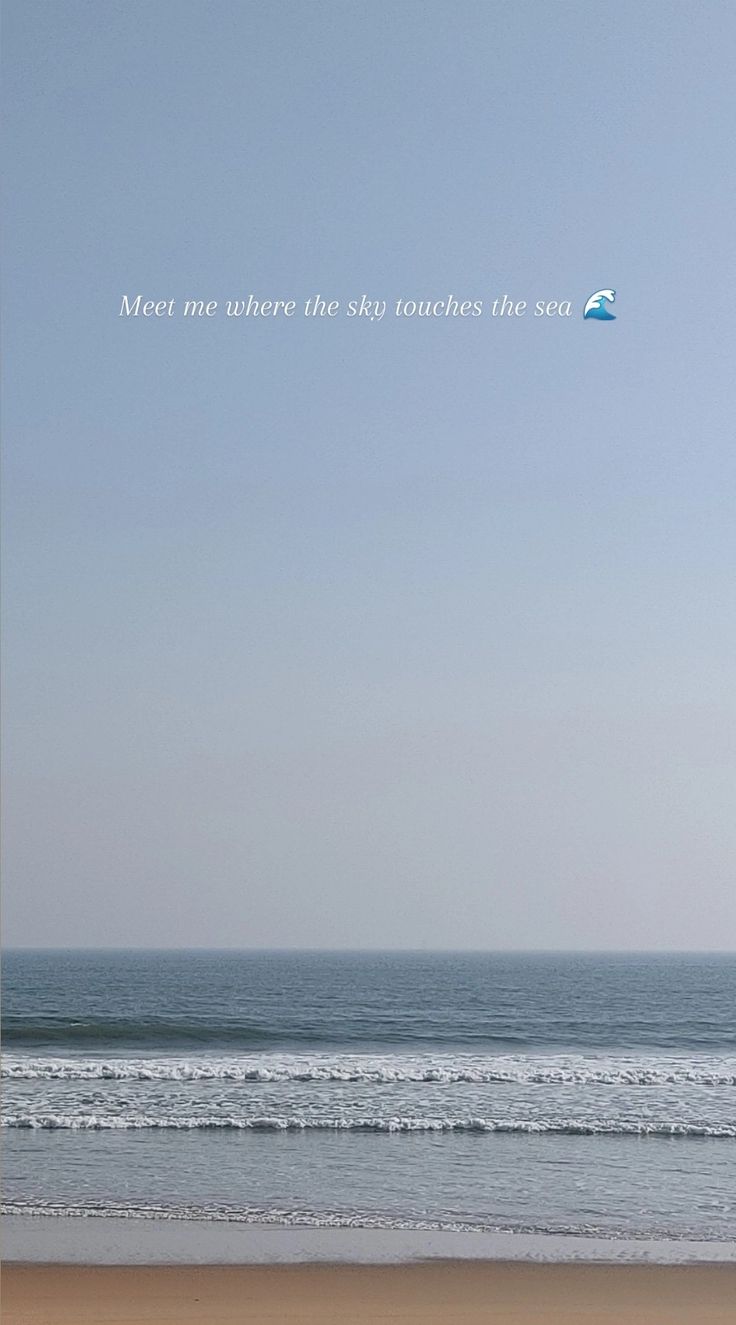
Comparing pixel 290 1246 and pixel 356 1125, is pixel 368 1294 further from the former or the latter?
pixel 356 1125

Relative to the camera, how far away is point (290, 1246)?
28.2 ft

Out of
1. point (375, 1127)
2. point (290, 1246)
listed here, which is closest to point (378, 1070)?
point (375, 1127)

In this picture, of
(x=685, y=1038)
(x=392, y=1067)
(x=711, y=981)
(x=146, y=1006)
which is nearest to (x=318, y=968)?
(x=711, y=981)

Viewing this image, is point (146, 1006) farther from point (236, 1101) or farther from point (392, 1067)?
point (236, 1101)

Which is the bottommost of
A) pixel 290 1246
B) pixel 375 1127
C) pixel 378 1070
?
pixel 378 1070

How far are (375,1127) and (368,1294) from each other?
6409 mm

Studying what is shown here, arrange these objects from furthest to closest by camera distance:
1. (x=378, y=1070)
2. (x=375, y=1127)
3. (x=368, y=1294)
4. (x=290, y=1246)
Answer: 1. (x=378, y=1070)
2. (x=375, y=1127)
3. (x=290, y=1246)
4. (x=368, y=1294)

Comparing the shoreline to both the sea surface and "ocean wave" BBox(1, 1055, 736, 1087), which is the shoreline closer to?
the sea surface

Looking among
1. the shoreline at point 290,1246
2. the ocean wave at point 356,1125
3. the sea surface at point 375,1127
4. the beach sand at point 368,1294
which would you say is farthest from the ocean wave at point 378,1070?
the beach sand at point 368,1294

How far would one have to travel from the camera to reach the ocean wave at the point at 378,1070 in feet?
59.1

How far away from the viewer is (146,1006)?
41.0 metres

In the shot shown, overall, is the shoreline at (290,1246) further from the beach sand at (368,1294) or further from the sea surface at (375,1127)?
the sea surface at (375,1127)

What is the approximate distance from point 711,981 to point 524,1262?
193 ft

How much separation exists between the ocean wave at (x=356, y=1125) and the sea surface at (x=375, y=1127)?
0.04m
